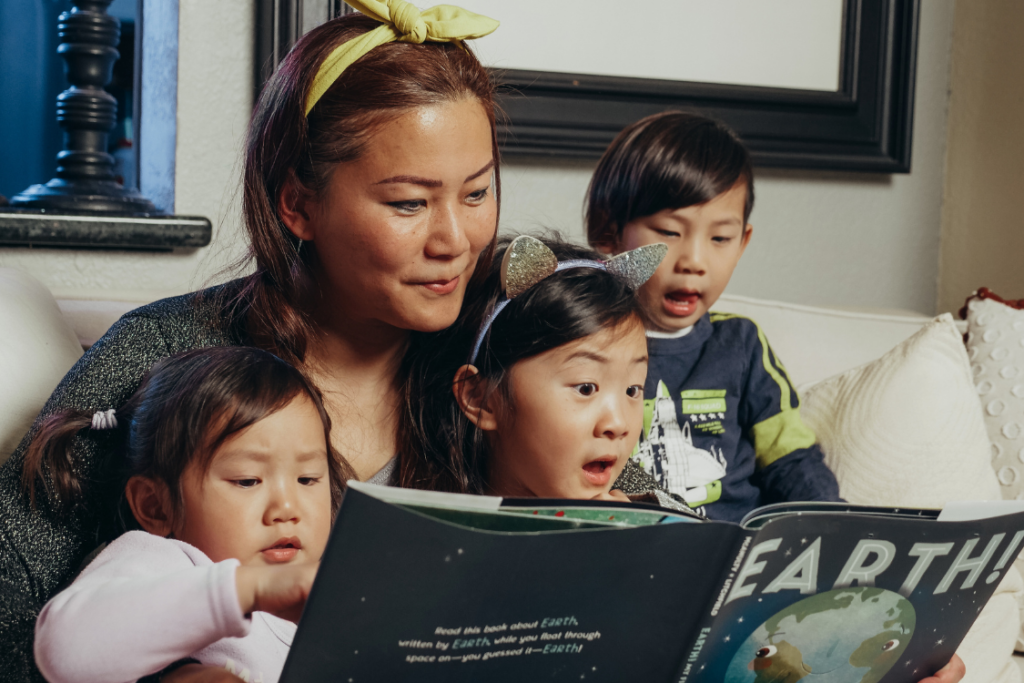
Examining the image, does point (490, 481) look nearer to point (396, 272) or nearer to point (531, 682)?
point (396, 272)

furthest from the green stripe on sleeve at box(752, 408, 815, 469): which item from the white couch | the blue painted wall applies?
the blue painted wall

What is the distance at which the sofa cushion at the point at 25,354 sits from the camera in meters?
1.10

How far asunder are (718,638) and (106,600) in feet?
1.59

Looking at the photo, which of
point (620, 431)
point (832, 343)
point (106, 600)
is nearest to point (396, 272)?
point (620, 431)

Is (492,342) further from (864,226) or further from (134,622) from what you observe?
(864,226)

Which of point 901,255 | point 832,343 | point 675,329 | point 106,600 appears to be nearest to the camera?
point 106,600

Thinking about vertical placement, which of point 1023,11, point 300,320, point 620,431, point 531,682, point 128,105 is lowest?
point 531,682

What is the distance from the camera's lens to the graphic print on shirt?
1.45 metres

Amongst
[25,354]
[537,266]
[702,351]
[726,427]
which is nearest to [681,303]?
[702,351]

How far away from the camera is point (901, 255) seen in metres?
2.21

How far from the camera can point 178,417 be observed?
0.88 meters

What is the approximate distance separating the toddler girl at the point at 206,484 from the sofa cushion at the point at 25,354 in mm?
176

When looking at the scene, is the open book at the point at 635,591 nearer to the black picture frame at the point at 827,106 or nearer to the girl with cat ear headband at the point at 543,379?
the girl with cat ear headband at the point at 543,379

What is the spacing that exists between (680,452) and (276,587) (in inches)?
36.5
